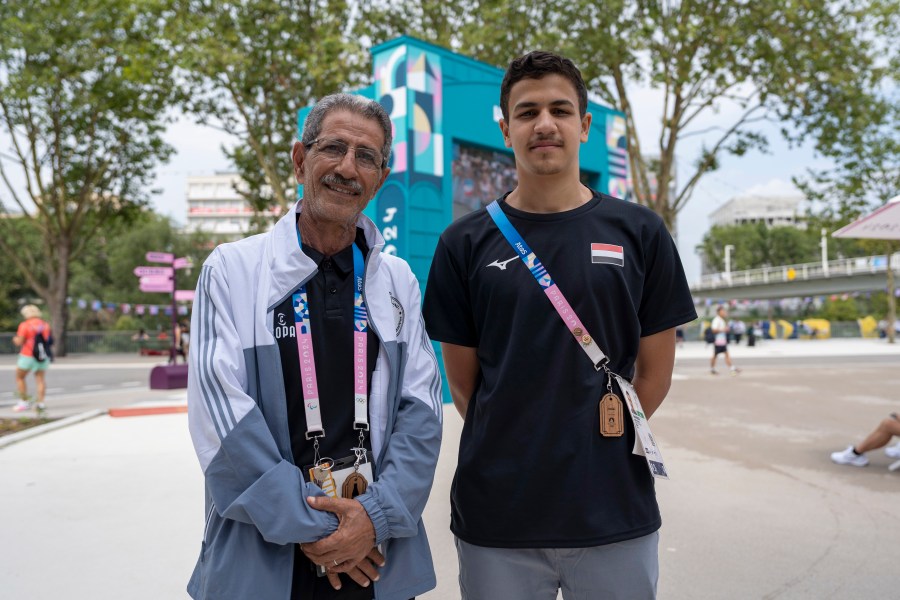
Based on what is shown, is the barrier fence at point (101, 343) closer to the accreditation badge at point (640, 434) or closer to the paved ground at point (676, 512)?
the paved ground at point (676, 512)

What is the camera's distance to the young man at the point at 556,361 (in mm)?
1694

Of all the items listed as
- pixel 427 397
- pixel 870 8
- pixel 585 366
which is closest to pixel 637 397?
pixel 585 366

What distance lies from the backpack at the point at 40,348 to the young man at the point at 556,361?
34.4 feet

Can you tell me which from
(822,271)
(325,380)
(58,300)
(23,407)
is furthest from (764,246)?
(325,380)

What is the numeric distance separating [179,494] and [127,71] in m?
13.2

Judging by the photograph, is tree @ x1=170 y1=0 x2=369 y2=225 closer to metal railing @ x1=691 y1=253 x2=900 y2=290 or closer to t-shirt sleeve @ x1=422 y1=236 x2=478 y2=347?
t-shirt sleeve @ x1=422 y1=236 x2=478 y2=347

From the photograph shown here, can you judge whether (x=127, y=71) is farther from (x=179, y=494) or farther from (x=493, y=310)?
(x=493, y=310)

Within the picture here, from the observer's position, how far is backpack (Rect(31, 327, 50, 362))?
10.2 meters

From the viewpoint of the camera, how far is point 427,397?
1847 mm

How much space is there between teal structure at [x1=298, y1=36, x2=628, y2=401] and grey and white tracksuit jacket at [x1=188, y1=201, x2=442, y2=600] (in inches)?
276

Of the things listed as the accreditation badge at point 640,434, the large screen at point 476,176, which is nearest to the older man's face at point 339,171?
the accreditation badge at point 640,434

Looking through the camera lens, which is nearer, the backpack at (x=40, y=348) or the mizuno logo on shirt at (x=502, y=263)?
the mizuno logo on shirt at (x=502, y=263)

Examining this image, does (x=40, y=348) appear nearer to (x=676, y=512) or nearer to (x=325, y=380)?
(x=676, y=512)

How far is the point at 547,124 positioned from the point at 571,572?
3.86 feet
